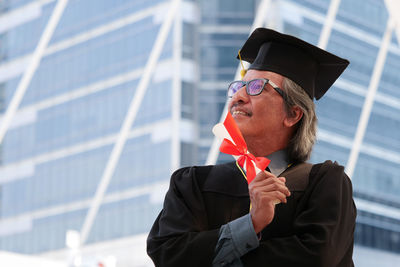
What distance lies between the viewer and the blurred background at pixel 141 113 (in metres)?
28.0

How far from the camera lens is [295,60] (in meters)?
1.87

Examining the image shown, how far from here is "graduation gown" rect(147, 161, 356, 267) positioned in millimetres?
1597

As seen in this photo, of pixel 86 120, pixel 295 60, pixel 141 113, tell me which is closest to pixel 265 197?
pixel 295 60

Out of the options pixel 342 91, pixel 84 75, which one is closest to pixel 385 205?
pixel 342 91

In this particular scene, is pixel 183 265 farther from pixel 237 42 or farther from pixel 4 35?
pixel 4 35

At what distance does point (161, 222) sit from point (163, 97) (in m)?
27.1

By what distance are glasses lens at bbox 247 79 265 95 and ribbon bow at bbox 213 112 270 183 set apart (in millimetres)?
121

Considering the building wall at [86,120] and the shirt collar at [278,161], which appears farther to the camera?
the building wall at [86,120]

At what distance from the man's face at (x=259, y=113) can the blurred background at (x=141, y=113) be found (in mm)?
24467

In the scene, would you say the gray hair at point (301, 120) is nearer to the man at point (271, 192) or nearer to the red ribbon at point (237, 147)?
the man at point (271, 192)

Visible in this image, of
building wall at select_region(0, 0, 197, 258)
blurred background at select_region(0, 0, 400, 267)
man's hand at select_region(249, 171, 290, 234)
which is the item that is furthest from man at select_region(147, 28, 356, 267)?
building wall at select_region(0, 0, 197, 258)

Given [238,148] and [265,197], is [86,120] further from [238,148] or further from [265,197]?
[265,197]

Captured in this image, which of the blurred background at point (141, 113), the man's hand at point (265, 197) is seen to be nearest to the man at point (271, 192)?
the man's hand at point (265, 197)

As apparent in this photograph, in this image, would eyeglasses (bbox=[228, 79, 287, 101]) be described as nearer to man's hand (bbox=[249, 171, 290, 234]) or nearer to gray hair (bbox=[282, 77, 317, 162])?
gray hair (bbox=[282, 77, 317, 162])
